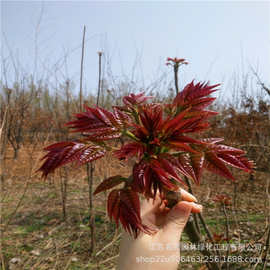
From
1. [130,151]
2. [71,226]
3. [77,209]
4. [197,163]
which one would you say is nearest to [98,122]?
[130,151]

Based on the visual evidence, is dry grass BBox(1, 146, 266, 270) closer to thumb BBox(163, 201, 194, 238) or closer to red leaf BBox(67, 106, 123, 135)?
thumb BBox(163, 201, 194, 238)

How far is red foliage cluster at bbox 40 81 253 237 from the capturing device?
1.71 ft

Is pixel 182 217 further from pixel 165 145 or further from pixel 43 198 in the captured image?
pixel 43 198

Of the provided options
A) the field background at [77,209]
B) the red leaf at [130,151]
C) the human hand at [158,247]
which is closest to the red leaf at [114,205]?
the red leaf at [130,151]

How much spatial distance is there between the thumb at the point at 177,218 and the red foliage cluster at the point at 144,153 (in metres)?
0.17

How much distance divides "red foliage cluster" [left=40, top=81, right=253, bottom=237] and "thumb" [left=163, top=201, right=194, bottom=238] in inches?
6.7

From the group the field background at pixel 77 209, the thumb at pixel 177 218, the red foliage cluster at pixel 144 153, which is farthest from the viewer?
the field background at pixel 77 209

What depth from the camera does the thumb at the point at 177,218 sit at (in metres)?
0.77

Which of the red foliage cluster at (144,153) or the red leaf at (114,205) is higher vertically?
the red foliage cluster at (144,153)

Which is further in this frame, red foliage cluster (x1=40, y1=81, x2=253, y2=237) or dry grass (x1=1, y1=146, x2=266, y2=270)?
dry grass (x1=1, y1=146, x2=266, y2=270)

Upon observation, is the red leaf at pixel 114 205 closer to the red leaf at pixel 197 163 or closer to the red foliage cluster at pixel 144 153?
the red foliage cluster at pixel 144 153

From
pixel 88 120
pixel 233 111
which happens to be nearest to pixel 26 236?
pixel 88 120

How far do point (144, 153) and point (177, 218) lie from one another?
1.14ft

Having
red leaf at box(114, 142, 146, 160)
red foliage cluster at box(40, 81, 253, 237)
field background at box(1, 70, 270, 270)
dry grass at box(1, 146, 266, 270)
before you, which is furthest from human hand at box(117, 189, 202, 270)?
dry grass at box(1, 146, 266, 270)
